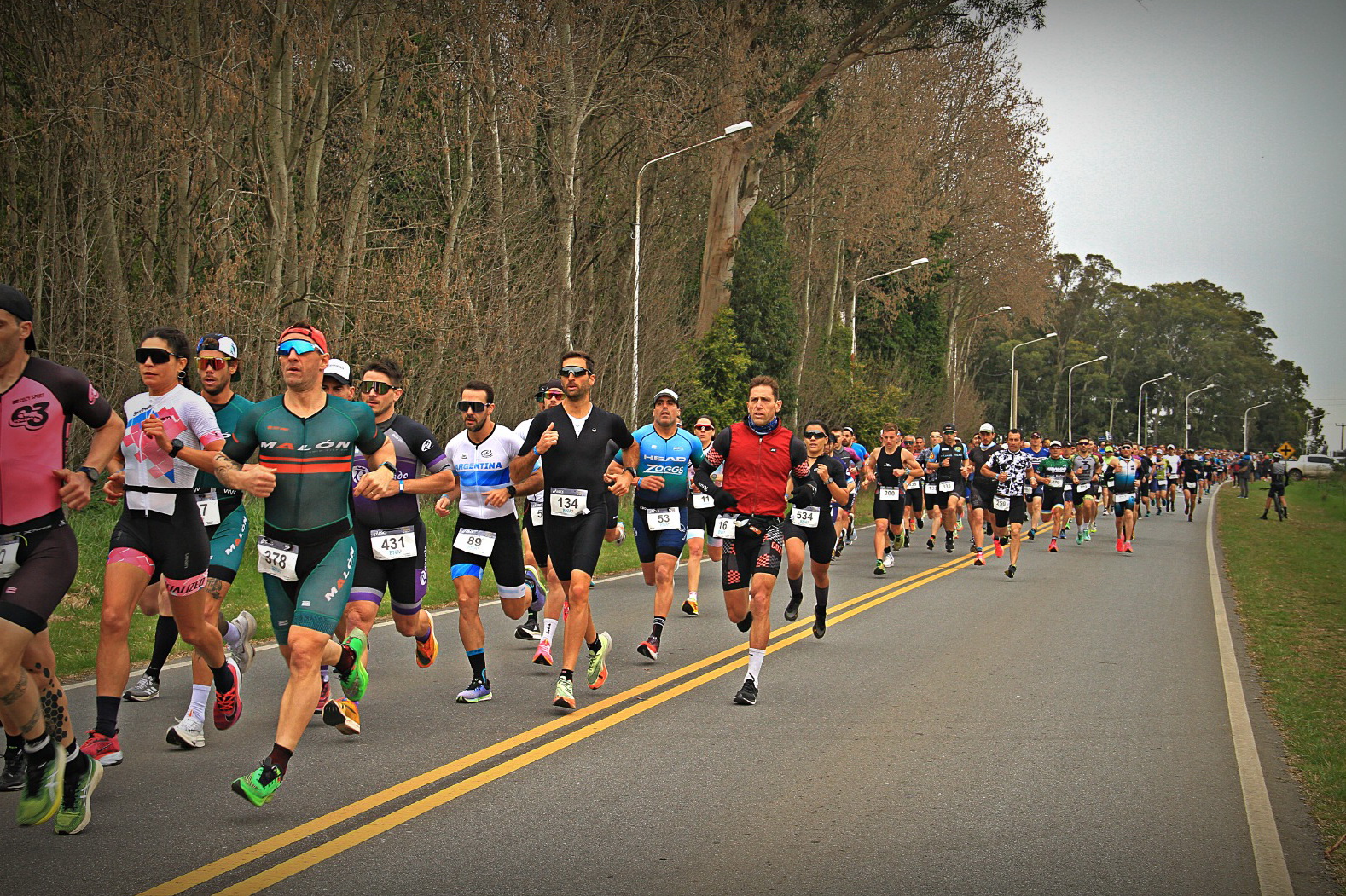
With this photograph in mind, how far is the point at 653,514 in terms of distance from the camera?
1166 centimetres

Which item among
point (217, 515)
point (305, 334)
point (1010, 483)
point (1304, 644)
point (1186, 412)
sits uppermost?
point (1186, 412)

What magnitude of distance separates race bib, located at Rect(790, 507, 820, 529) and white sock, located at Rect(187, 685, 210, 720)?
496cm

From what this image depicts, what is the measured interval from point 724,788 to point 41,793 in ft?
10.2

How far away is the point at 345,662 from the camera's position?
757 centimetres

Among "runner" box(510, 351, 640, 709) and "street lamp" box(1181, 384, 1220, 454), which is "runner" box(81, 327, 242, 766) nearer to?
"runner" box(510, 351, 640, 709)

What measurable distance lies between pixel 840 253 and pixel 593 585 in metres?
35.9

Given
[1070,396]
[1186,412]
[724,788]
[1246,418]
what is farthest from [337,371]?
[1246,418]

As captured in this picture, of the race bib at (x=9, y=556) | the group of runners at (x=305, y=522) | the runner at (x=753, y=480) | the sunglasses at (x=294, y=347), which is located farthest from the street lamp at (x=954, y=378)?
the race bib at (x=9, y=556)

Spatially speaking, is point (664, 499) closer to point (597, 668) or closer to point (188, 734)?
point (597, 668)

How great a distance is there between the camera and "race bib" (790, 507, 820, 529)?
1065 centimetres

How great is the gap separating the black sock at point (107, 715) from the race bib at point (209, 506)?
3.88 feet

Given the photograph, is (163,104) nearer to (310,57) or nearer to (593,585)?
(310,57)

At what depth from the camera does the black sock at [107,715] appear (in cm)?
667

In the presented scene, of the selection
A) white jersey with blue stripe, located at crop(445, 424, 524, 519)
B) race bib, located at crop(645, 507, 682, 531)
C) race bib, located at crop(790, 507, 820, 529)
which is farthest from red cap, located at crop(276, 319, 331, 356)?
race bib, located at crop(645, 507, 682, 531)
